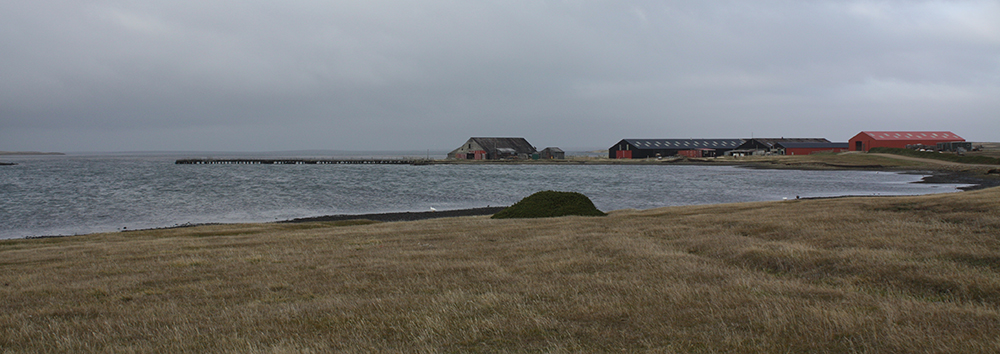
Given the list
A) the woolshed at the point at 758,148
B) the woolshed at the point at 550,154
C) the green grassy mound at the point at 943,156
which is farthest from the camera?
the woolshed at the point at 550,154

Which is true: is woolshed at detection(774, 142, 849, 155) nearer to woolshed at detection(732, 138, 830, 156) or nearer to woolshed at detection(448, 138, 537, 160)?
woolshed at detection(732, 138, 830, 156)

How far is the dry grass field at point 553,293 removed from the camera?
6.72 metres

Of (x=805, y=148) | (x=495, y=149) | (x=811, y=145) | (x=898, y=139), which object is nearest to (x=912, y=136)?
(x=898, y=139)

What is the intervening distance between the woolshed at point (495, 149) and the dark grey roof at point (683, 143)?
25997mm

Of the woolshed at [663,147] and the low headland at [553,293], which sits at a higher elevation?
the woolshed at [663,147]

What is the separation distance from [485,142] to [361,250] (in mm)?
138651

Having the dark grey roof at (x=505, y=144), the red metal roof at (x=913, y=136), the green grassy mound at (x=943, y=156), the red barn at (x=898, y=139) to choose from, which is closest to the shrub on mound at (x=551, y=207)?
the green grassy mound at (x=943, y=156)

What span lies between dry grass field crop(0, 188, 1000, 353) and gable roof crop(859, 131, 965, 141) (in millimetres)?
124415

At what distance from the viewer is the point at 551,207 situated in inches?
1055

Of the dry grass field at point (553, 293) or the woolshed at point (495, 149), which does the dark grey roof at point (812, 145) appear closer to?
the woolshed at point (495, 149)

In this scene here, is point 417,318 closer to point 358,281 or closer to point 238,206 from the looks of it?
point 358,281

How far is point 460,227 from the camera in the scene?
69.8ft

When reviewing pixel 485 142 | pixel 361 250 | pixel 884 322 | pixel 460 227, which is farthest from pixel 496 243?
pixel 485 142

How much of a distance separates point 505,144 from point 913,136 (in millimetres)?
87870
